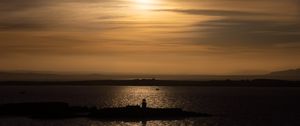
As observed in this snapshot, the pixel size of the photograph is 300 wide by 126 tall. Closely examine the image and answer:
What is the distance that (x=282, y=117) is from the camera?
10788cm

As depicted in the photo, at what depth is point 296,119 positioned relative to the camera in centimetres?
10325

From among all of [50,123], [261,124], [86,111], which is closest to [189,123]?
[261,124]

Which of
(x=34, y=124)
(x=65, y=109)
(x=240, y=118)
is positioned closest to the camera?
(x=34, y=124)

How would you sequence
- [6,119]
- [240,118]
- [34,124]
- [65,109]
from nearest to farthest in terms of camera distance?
[34,124]
[6,119]
[240,118]
[65,109]

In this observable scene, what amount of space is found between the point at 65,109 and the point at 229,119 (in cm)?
3113

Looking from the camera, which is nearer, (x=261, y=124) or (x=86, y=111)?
(x=261, y=124)

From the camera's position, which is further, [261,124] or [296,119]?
[296,119]

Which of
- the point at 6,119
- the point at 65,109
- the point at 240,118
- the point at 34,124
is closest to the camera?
the point at 34,124

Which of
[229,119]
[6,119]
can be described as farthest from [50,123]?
[229,119]

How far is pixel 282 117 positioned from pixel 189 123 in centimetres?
→ 2443

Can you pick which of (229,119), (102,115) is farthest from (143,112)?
(229,119)

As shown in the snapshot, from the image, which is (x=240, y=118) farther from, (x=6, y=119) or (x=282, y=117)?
(x=6, y=119)

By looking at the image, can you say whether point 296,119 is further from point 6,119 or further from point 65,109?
point 6,119

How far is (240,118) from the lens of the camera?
103 m
